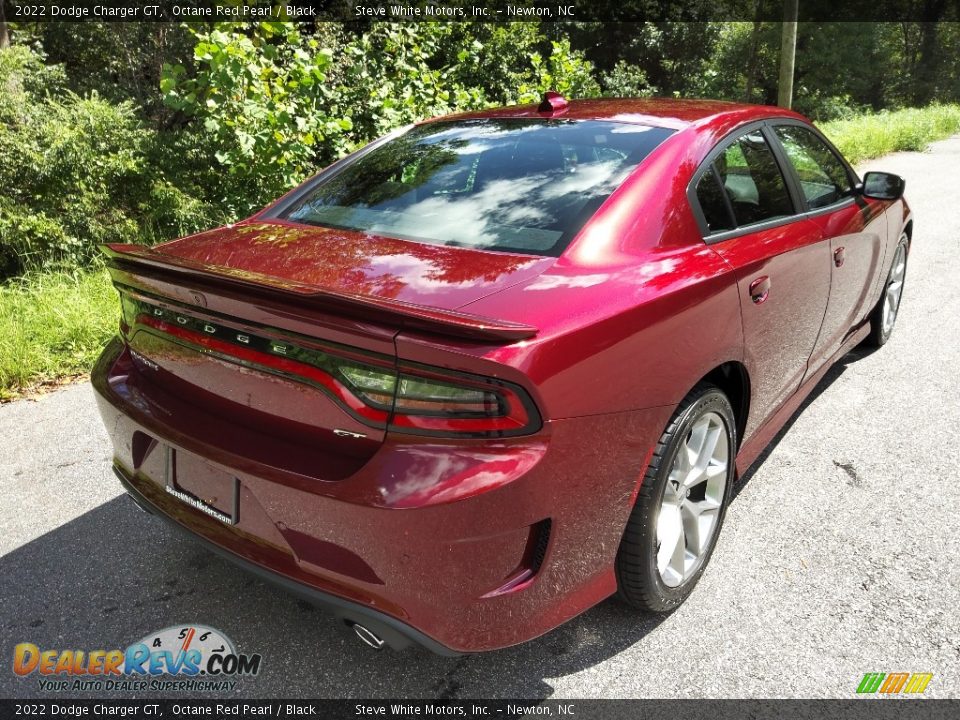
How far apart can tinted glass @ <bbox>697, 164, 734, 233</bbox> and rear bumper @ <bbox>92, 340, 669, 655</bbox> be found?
80 centimetres

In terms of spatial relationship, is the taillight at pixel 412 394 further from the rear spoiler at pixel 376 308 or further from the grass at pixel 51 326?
the grass at pixel 51 326

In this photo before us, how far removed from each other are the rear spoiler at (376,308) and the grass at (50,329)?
3.08 meters

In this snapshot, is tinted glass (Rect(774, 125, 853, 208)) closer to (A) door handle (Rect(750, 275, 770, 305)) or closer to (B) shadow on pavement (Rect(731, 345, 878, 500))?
(A) door handle (Rect(750, 275, 770, 305))

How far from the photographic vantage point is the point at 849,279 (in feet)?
11.7

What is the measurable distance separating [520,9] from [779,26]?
2462 centimetres

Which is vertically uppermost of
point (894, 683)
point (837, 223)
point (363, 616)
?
point (837, 223)

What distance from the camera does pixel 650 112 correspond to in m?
2.88

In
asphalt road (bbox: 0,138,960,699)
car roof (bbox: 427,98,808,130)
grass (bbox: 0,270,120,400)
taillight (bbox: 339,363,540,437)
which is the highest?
car roof (bbox: 427,98,808,130)

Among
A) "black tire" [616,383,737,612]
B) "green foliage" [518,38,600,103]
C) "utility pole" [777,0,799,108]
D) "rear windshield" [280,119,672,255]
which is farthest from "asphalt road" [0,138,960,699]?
"utility pole" [777,0,799,108]

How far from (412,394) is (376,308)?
212 mm

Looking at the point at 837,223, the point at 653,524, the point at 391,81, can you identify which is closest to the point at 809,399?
the point at 837,223

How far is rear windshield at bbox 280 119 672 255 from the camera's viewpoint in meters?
2.30

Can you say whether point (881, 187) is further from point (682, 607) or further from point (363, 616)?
point (363, 616)

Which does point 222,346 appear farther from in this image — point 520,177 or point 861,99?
point 861,99
